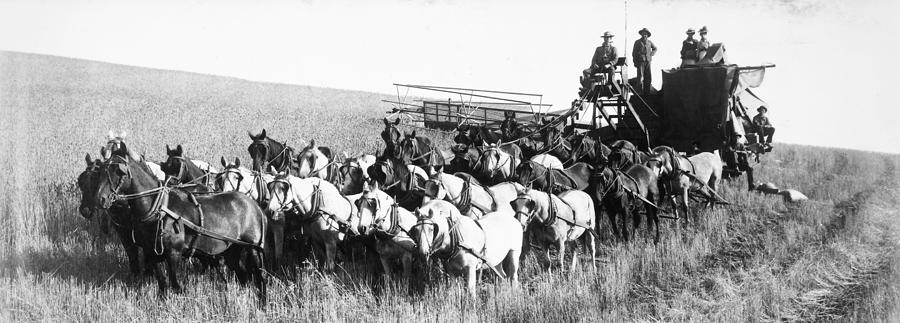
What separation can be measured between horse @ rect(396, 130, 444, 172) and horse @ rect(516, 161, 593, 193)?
150 centimetres

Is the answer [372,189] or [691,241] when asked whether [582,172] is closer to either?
[691,241]

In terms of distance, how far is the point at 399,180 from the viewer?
8.59 metres

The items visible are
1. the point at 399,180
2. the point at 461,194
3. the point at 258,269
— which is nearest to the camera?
the point at 258,269

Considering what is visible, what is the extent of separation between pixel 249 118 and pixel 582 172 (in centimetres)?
1551

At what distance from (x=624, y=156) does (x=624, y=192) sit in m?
1.85

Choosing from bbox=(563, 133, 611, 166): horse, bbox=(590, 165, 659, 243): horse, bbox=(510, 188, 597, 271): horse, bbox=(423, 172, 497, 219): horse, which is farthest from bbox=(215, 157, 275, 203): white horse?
bbox=(563, 133, 611, 166): horse

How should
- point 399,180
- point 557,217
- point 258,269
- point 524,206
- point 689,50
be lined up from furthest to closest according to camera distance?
point 689,50 < point 399,180 < point 557,217 < point 524,206 < point 258,269

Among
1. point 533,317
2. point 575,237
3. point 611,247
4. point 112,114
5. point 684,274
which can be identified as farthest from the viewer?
point 112,114

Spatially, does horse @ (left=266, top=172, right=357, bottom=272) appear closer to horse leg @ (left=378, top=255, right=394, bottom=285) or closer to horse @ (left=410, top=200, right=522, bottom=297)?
horse leg @ (left=378, top=255, right=394, bottom=285)

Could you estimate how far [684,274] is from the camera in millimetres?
7887

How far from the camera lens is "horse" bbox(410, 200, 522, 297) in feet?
20.4

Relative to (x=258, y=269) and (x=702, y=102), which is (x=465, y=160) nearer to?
(x=258, y=269)

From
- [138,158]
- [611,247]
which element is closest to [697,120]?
[611,247]

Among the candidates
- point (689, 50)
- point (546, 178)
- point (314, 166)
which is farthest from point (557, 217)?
point (689, 50)
